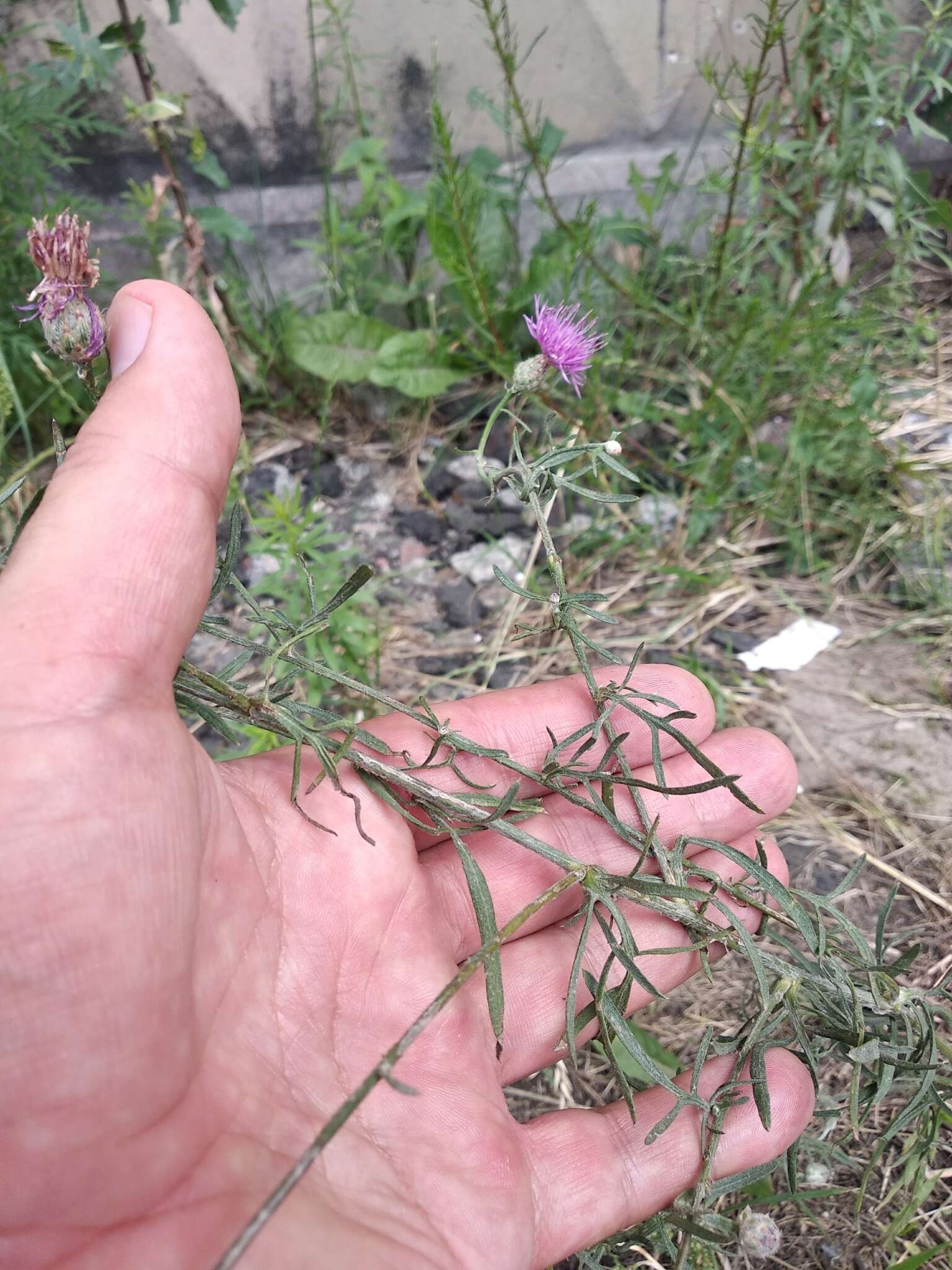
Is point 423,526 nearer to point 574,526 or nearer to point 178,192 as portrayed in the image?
point 574,526

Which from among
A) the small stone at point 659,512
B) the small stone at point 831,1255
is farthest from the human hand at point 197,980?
the small stone at point 659,512

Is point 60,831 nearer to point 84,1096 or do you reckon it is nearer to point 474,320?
point 84,1096

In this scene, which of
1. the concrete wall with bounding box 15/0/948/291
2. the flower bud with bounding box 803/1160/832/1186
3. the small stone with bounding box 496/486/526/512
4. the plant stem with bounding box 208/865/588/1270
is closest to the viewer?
the plant stem with bounding box 208/865/588/1270

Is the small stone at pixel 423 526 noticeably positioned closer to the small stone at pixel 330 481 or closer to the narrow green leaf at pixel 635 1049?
the small stone at pixel 330 481

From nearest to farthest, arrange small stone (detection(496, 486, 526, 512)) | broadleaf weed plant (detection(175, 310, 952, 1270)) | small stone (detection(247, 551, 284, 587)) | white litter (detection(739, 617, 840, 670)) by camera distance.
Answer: broadleaf weed plant (detection(175, 310, 952, 1270)), white litter (detection(739, 617, 840, 670)), small stone (detection(247, 551, 284, 587)), small stone (detection(496, 486, 526, 512))

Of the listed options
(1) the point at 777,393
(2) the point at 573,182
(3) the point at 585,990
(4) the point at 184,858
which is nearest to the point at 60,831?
(4) the point at 184,858

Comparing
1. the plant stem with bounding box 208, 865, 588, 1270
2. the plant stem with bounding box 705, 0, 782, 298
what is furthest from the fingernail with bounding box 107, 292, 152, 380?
the plant stem with bounding box 705, 0, 782, 298

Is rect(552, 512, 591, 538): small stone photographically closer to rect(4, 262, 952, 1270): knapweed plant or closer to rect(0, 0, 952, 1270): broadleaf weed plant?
rect(0, 0, 952, 1270): broadleaf weed plant
